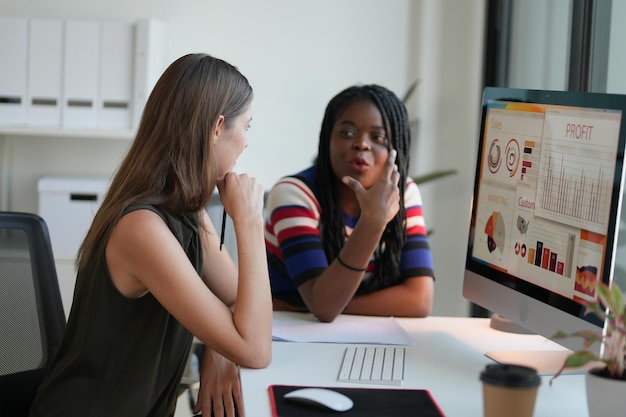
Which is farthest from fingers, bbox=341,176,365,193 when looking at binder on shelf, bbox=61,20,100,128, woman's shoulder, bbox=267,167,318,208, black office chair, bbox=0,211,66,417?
binder on shelf, bbox=61,20,100,128

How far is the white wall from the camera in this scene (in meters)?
3.36

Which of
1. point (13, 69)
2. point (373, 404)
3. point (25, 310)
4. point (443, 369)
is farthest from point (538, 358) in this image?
point (13, 69)

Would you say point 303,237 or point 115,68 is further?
point 115,68

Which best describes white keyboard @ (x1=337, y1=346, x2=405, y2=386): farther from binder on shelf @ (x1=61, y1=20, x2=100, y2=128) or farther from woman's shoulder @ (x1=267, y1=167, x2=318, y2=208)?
binder on shelf @ (x1=61, y1=20, x2=100, y2=128)

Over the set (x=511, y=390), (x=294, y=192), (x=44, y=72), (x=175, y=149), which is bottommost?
(x=511, y=390)

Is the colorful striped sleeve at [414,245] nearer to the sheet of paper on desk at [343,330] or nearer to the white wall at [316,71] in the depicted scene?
the sheet of paper on desk at [343,330]

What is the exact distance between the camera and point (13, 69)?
3.09m

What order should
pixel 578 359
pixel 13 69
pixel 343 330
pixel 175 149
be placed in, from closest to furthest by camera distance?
pixel 578 359
pixel 175 149
pixel 343 330
pixel 13 69

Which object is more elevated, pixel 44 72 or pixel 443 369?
pixel 44 72

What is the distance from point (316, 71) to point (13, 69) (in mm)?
1145

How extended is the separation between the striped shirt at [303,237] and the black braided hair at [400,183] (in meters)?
0.02

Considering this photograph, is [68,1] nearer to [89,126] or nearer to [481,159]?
[89,126]

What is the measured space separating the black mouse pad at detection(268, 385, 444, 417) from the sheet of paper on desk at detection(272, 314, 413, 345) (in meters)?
0.35

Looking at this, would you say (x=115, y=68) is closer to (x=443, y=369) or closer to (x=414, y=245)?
(x=414, y=245)
